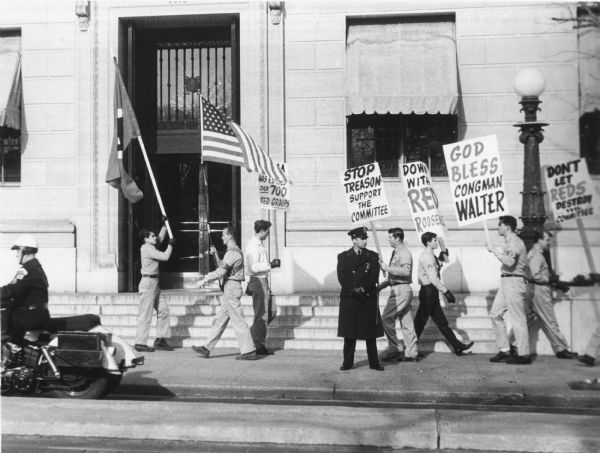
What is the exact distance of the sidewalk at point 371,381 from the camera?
8633 millimetres

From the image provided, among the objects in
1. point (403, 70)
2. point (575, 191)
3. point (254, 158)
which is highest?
point (403, 70)

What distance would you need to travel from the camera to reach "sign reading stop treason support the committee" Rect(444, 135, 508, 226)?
34.2 feet

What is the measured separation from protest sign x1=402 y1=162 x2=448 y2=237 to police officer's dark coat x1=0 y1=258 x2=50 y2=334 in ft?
20.9

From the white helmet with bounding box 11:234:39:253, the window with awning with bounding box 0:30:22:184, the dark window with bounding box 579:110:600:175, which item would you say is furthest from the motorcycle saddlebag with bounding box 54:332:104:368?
the window with awning with bounding box 0:30:22:184

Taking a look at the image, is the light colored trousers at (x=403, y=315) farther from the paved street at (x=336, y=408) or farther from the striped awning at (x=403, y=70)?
the striped awning at (x=403, y=70)

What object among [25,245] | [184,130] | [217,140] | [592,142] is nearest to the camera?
[592,142]

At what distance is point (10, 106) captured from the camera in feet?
49.5

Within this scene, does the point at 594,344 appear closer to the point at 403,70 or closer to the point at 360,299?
the point at 360,299

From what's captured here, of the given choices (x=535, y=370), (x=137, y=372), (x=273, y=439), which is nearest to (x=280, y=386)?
(x=137, y=372)

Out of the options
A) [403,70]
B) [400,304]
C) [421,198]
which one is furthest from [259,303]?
[403,70]

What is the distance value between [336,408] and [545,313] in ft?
16.4

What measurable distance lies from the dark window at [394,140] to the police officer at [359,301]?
544cm

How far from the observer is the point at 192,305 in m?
13.2

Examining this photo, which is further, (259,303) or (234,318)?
(259,303)
